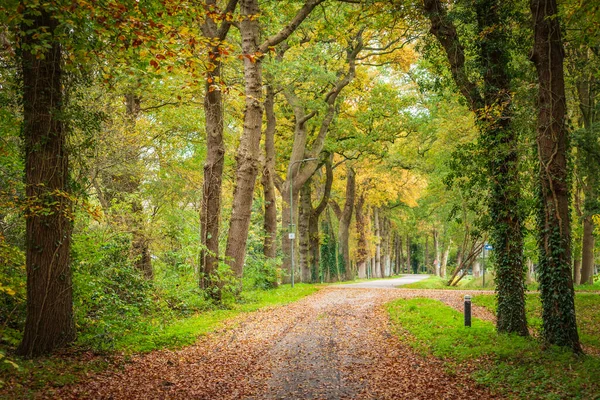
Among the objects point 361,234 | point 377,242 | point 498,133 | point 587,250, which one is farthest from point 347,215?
point 498,133

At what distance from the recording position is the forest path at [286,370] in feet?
21.9

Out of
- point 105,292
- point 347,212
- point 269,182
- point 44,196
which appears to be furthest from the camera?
point 347,212

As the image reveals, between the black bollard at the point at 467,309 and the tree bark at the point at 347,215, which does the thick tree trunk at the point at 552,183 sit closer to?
the black bollard at the point at 467,309

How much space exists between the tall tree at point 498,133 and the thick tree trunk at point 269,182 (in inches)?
497

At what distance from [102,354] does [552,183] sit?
27.6 ft

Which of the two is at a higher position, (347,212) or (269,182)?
(269,182)

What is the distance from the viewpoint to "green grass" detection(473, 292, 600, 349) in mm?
10531

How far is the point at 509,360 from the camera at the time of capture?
7.94 meters

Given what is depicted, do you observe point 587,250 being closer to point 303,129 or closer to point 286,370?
point 303,129

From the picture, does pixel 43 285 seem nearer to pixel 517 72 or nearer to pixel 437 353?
pixel 437 353

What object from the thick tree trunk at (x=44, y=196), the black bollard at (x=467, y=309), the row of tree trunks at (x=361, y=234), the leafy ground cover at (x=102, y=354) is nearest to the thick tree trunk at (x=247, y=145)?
the leafy ground cover at (x=102, y=354)

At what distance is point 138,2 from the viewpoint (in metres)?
7.76

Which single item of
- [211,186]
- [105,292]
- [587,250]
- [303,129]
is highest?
[303,129]

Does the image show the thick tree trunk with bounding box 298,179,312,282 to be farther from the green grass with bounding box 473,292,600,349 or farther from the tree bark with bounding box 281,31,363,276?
the green grass with bounding box 473,292,600,349
